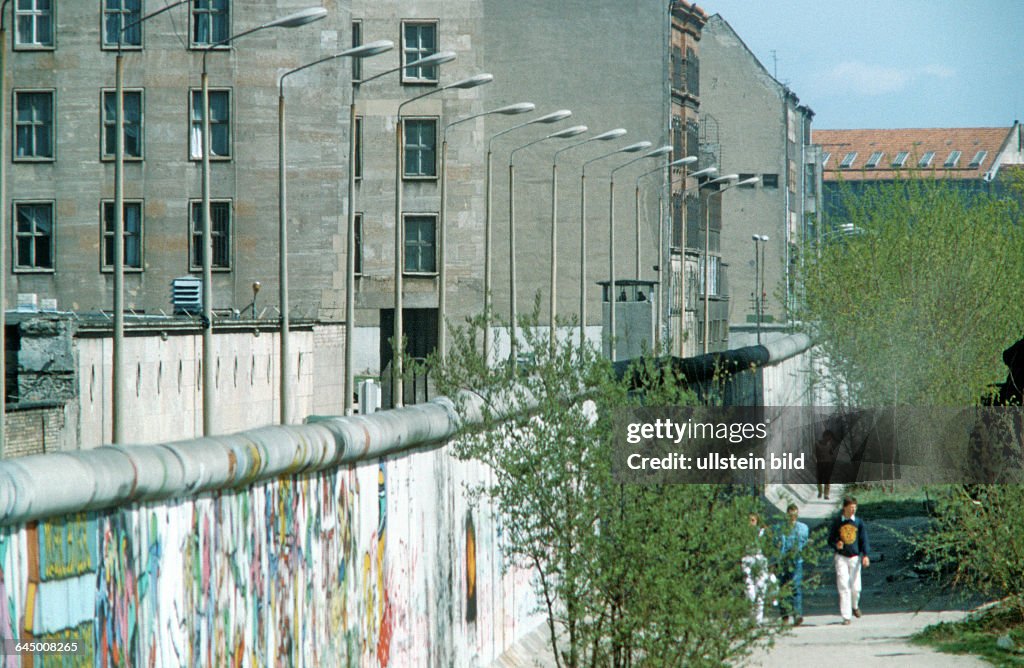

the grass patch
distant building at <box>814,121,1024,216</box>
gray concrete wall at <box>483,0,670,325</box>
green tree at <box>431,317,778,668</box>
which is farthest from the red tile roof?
green tree at <box>431,317,778,668</box>

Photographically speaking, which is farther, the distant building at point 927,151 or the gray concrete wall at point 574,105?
the distant building at point 927,151

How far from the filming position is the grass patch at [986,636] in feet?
58.4

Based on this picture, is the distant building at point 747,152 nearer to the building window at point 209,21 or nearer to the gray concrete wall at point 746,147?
the gray concrete wall at point 746,147

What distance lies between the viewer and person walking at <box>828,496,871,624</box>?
68.8ft

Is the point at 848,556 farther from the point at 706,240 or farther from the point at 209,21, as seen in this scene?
the point at 706,240

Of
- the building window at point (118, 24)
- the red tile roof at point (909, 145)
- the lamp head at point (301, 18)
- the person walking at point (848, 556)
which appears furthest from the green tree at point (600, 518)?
the red tile roof at point (909, 145)

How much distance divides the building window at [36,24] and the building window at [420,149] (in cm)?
1505

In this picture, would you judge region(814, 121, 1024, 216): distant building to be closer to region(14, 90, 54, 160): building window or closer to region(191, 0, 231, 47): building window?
region(191, 0, 231, 47): building window

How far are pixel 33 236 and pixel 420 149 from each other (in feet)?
52.5

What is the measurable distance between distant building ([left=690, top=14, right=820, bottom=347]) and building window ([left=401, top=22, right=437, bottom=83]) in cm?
2993

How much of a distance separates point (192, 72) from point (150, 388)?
20824mm

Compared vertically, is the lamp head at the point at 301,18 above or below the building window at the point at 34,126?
below

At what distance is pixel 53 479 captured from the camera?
695 centimetres

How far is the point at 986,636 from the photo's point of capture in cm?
1883
